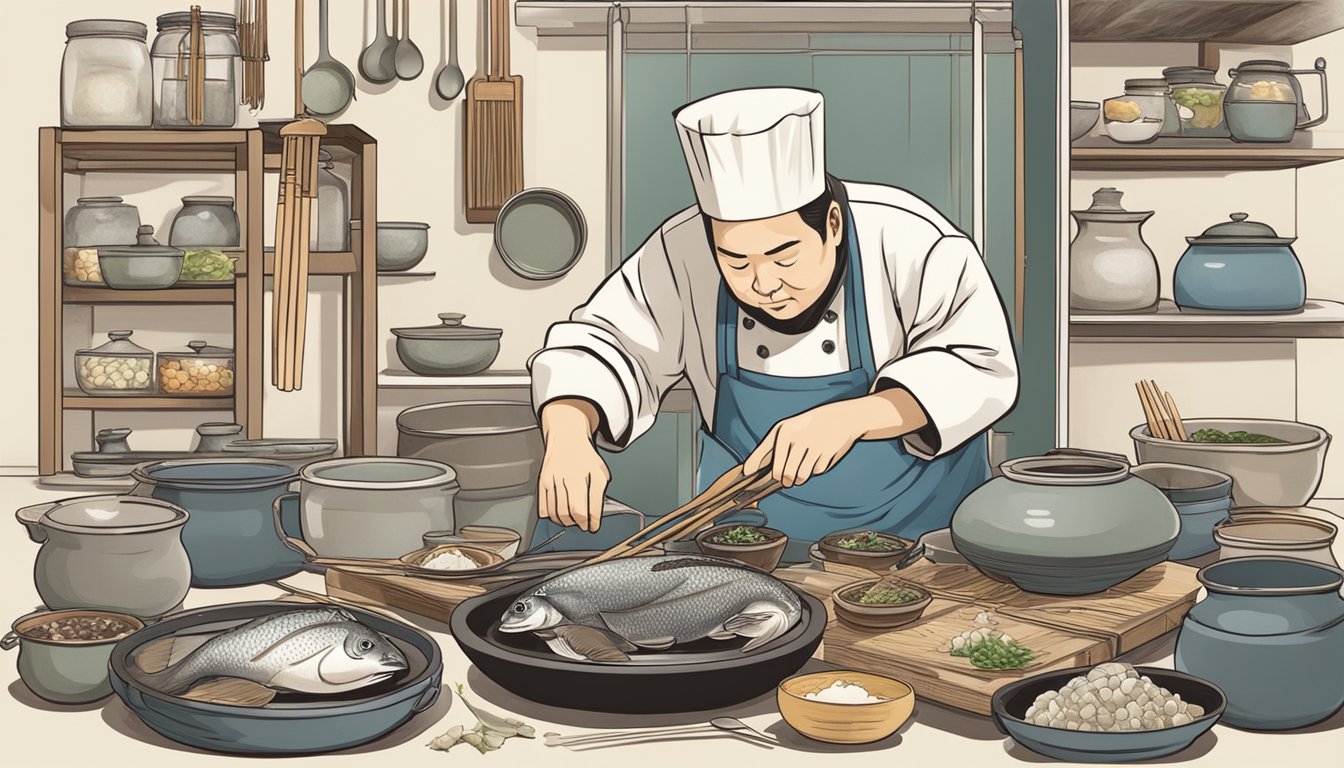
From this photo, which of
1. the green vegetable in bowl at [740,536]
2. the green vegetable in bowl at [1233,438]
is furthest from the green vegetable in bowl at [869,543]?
the green vegetable in bowl at [1233,438]

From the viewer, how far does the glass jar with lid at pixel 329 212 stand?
2.93m

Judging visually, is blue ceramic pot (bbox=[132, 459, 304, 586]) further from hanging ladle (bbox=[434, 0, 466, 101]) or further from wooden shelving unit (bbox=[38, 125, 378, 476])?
hanging ladle (bbox=[434, 0, 466, 101])

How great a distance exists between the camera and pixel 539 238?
3064 mm

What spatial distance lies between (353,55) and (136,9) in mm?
517

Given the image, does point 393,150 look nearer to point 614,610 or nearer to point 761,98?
point 761,98

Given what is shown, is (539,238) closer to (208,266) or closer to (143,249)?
(208,266)

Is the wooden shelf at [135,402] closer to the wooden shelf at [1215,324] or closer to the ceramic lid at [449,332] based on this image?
the ceramic lid at [449,332]

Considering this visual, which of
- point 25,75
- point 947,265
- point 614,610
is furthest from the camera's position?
point 25,75

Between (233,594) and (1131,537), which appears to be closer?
(1131,537)

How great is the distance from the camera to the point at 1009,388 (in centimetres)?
171

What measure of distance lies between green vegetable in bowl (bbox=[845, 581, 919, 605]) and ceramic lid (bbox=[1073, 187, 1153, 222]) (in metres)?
1.63

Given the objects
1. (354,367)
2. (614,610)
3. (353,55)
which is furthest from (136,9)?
(614,610)

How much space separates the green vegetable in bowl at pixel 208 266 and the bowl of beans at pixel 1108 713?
6.90 feet

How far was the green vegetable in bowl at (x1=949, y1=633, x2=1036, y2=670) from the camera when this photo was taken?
1204mm
